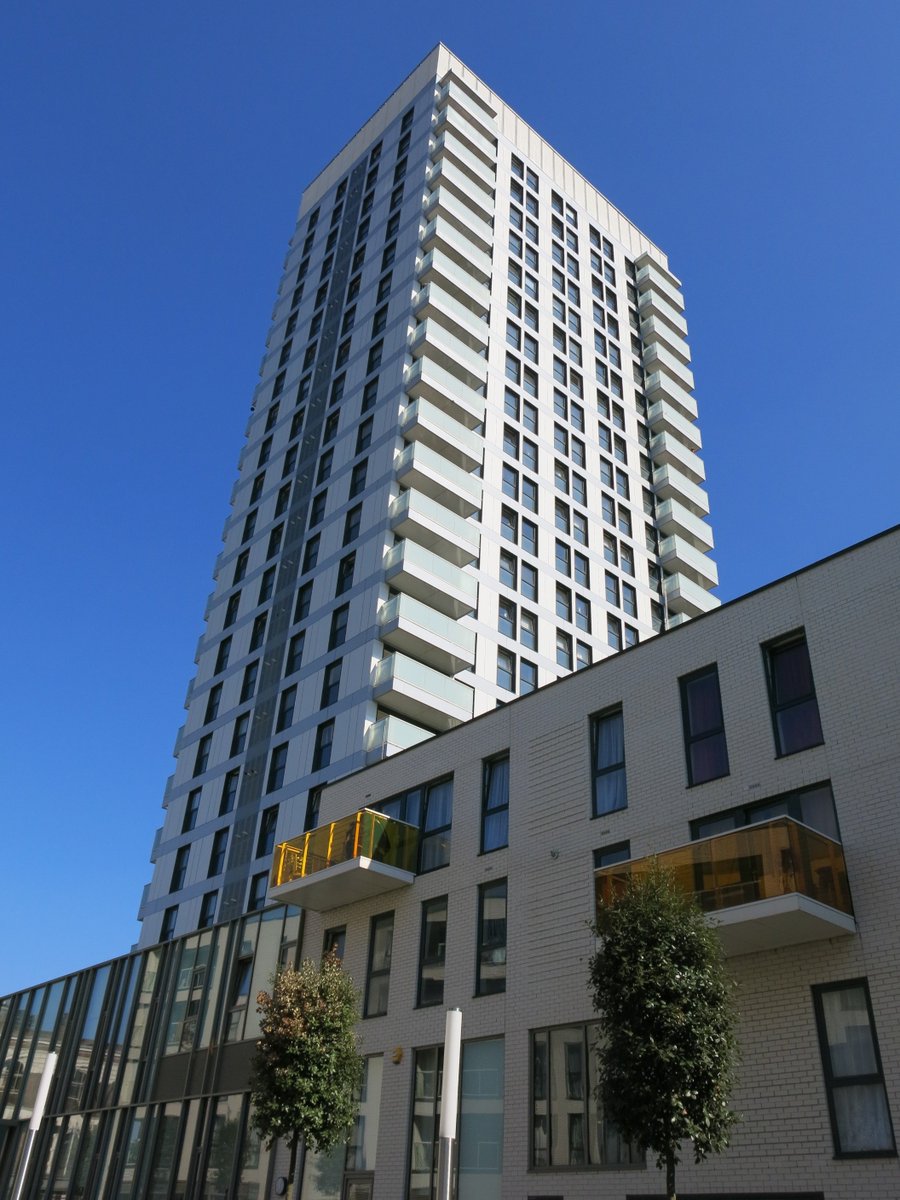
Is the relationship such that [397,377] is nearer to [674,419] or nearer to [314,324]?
[314,324]

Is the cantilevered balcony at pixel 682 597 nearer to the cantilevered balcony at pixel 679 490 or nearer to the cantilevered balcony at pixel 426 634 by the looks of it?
the cantilevered balcony at pixel 679 490

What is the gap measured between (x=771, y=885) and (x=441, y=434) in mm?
30947

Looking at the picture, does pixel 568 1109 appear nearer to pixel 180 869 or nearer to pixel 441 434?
pixel 180 869

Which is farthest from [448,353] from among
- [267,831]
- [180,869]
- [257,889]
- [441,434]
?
[180,869]

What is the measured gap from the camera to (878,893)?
1536cm

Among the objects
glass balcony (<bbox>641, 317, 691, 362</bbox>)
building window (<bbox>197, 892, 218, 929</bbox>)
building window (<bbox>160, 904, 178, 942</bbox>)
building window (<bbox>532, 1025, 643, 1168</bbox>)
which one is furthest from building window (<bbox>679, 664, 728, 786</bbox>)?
glass balcony (<bbox>641, 317, 691, 362</bbox>)

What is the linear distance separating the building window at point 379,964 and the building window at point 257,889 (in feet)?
46.0

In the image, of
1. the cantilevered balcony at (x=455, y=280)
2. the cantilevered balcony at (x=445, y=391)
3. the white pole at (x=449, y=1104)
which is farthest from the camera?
the cantilevered balcony at (x=455, y=280)

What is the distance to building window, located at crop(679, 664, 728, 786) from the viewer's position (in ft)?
61.6

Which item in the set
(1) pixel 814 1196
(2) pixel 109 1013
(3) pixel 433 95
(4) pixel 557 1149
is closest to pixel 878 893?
(1) pixel 814 1196

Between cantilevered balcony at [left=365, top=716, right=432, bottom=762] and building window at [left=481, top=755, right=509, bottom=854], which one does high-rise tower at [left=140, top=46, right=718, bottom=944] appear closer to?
cantilevered balcony at [left=365, top=716, right=432, bottom=762]

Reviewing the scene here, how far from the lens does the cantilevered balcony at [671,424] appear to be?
5822cm

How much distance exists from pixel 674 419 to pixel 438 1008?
44.0 metres

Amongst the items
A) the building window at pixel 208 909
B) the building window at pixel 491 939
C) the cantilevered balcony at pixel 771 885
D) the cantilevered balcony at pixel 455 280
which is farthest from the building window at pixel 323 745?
the cantilevered balcony at pixel 771 885
